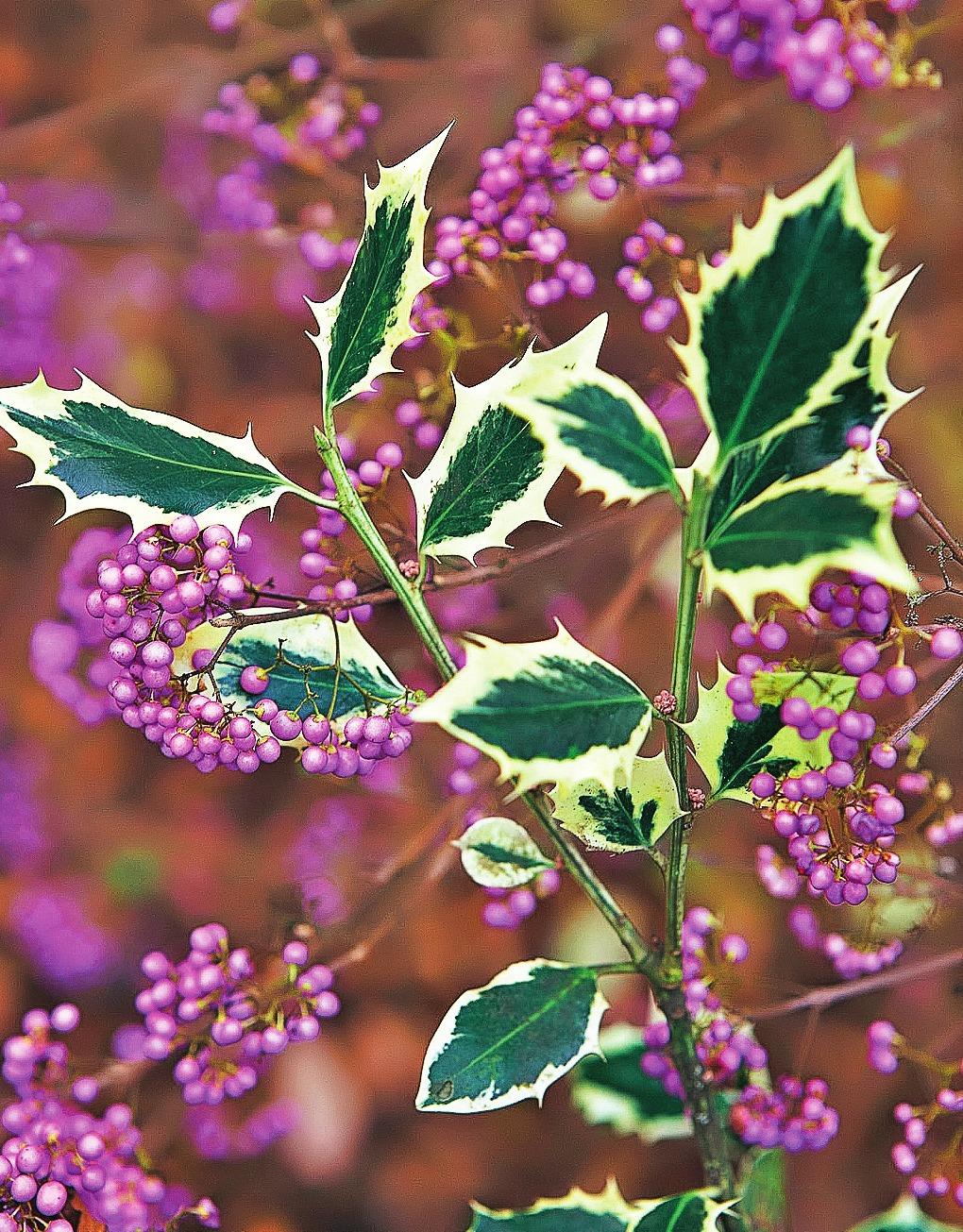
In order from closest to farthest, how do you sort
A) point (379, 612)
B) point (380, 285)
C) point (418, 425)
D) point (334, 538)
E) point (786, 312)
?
point (786, 312), point (380, 285), point (334, 538), point (418, 425), point (379, 612)

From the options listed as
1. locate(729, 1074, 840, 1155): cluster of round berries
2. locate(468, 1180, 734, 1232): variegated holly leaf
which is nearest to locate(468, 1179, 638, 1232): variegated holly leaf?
locate(468, 1180, 734, 1232): variegated holly leaf

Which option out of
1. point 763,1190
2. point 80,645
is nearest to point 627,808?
point 763,1190

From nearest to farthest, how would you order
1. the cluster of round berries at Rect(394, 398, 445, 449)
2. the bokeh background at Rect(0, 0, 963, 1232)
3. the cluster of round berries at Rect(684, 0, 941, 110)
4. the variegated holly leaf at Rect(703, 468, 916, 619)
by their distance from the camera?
the variegated holly leaf at Rect(703, 468, 916, 619) → the cluster of round berries at Rect(684, 0, 941, 110) → the cluster of round berries at Rect(394, 398, 445, 449) → the bokeh background at Rect(0, 0, 963, 1232)

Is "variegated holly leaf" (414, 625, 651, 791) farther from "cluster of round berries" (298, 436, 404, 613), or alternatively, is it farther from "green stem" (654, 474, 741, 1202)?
"cluster of round berries" (298, 436, 404, 613)

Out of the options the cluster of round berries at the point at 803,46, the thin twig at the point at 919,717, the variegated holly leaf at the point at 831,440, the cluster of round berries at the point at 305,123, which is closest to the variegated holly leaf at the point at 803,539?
the variegated holly leaf at the point at 831,440

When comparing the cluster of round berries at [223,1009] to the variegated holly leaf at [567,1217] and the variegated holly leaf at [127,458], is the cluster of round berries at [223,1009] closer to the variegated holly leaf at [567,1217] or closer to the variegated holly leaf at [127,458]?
the variegated holly leaf at [567,1217]

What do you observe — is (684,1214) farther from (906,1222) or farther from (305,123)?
(305,123)
